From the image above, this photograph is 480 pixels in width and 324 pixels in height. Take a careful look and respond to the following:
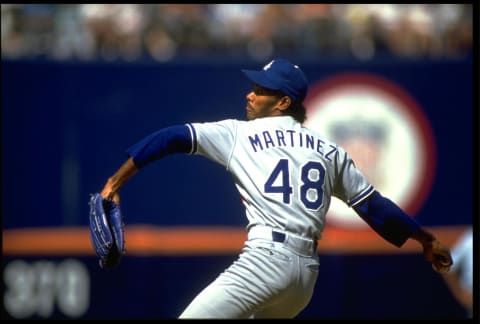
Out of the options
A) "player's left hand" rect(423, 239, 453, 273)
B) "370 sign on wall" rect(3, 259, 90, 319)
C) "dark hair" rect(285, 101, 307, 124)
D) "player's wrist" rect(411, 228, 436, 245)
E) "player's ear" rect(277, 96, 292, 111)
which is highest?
"player's ear" rect(277, 96, 292, 111)

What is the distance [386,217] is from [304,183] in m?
0.55

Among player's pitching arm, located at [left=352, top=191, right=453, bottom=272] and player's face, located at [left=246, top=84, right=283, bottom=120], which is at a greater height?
player's face, located at [left=246, top=84, right=283, bottom=120]

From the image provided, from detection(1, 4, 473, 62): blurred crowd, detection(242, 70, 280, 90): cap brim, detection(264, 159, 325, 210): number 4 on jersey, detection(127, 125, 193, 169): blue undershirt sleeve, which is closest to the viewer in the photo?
detection(127, 125, 193, 169): blue undershirt sleeve

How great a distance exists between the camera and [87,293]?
9789 millimetres

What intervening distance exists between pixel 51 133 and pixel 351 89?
111 inches

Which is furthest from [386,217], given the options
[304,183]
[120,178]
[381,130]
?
[381,130]

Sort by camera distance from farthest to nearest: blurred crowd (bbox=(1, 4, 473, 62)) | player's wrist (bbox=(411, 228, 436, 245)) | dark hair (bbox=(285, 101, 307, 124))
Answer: blurred crowd (bbox=(1, 4, 473, 62)), player's wrist (bbox=(411, 228, 436, 245)), dark hair (bbox=(285, 101, 307, 124))

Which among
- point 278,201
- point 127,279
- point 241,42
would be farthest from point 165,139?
point 241,42

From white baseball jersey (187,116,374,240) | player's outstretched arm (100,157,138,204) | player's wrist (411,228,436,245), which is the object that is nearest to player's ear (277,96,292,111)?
white baseball jersey (187,116,374,240)

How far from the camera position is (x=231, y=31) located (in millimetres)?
10883

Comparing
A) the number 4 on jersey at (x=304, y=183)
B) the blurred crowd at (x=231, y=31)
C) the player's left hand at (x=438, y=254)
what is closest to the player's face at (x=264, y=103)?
the number 4 on jersey at (x=304, y=183)

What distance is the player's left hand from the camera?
5.50 metres

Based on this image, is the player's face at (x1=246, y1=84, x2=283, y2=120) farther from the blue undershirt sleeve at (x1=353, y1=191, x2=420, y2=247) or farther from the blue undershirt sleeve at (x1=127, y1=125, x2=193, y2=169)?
the blue undershirt sleeve at (x1=353, y1=191, x2=420, y2=247)

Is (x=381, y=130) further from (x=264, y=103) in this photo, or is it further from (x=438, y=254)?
(x=264, y=103)
